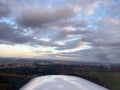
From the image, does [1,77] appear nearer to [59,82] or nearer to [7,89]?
[7,89]

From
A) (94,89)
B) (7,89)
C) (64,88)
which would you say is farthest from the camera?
(7,89)

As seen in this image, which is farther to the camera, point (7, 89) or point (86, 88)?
point (7, 89)

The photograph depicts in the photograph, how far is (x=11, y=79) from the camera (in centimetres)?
8512

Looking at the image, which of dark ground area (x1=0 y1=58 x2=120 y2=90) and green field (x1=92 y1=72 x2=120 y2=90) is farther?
green field (x1=92 y1=72 x2=120 y2=90)

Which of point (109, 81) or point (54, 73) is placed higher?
point (54, 73)

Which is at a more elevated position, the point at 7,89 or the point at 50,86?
the point at 50,86

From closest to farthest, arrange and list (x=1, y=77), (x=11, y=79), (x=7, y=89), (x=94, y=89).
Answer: (x=94, y=89) < (x=7, y=89) < (x=11, y=79) < (x=1, y=77)

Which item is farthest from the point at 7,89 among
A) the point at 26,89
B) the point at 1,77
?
the point at 26,89

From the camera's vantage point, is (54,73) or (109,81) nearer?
(54,73)

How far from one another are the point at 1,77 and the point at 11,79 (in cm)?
1580

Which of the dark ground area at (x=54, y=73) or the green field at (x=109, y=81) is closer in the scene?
the dark ground area at (x=54, y=73)

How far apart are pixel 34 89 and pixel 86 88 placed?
1.40 meters

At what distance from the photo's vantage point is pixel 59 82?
6312 mm

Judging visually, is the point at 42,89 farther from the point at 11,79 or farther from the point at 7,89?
the point at 11,79
